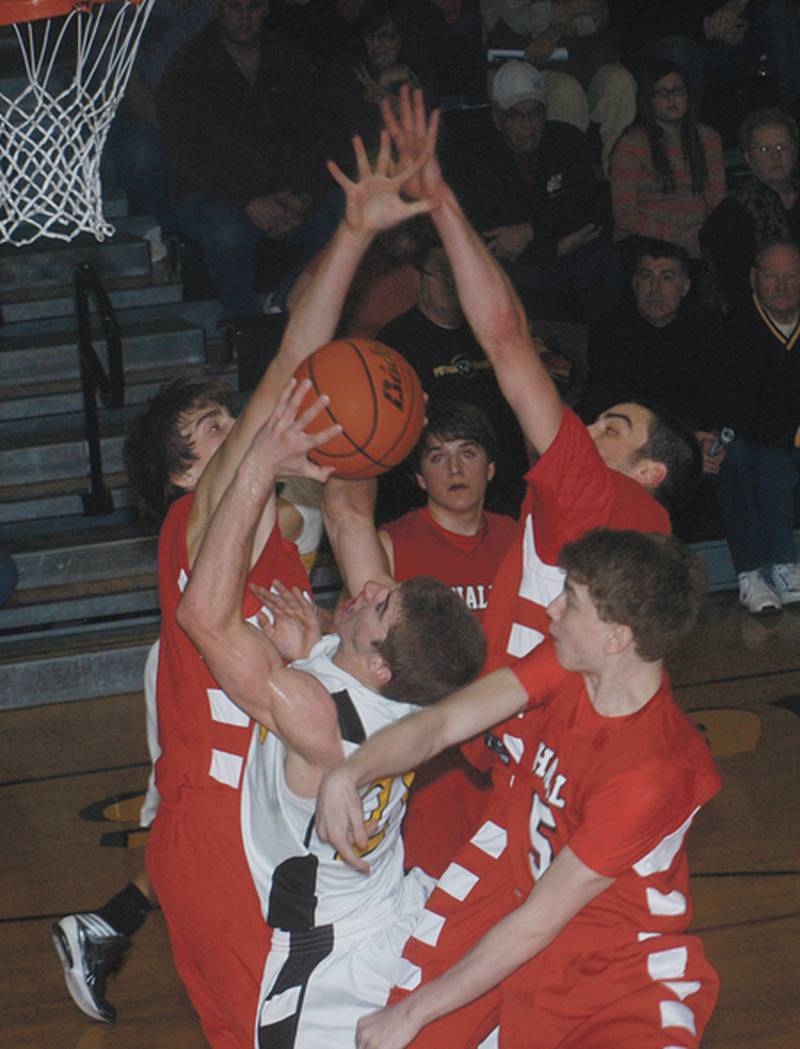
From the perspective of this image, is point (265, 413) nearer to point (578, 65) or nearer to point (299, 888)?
point (299, 888)

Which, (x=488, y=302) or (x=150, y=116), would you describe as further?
(x=150, y=116)

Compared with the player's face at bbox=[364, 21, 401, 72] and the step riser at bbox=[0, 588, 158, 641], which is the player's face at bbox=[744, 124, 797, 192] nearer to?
the player's face at bbox=[364, 21, 401, 72]

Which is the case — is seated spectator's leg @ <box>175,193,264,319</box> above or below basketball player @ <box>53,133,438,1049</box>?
above

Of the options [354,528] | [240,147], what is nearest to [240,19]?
[240,147]

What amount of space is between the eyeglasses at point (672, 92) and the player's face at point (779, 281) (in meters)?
1.17

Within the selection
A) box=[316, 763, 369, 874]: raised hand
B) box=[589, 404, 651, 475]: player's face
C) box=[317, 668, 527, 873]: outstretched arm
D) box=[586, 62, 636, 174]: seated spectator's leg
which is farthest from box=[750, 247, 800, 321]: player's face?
box=[316, 763, 369, 874]: raised hand

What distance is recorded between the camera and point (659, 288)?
A: 759 centimetres

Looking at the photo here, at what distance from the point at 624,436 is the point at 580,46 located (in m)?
5.88

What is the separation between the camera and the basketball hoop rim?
4.09 metres

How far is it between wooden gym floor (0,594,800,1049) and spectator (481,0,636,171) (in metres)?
3.24

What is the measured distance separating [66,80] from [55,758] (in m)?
4.34

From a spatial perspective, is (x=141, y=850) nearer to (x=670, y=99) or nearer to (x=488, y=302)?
(x=488, y=302)

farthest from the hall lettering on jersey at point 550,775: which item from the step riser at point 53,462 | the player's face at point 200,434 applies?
the step riser at point 53,462

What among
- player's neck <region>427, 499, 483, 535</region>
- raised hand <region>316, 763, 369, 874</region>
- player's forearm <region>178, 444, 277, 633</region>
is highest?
player's forearm <region>178, 444, 277, 633</region>
